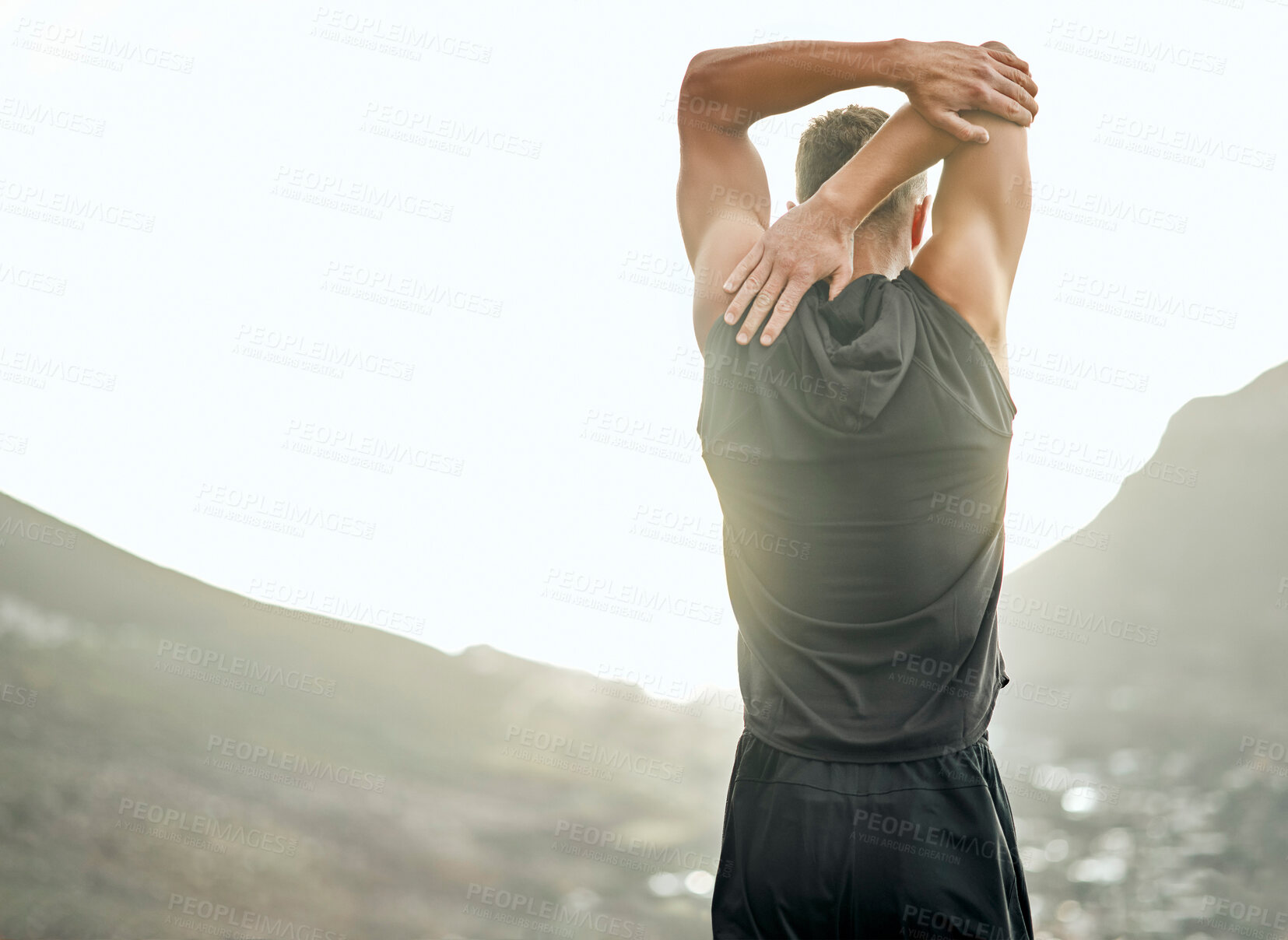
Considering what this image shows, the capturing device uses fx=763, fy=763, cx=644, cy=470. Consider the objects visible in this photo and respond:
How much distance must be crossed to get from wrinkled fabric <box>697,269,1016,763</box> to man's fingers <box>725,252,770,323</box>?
0.14 ft

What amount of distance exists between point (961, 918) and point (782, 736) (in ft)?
0.83

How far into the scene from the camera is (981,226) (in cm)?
94

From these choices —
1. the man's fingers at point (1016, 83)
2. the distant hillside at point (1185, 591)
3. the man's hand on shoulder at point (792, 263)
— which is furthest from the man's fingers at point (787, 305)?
the distant hillside at point (1185, 591)

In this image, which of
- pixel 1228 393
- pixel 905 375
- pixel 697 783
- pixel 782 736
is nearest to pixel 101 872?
pixel 697 783

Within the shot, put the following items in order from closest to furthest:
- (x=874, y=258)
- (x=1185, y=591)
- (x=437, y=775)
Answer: (x=874, y=258), (x=437, y=775), (x=1185, y=591)

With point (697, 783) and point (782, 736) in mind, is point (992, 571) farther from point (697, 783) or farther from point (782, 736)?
point (697, 783)

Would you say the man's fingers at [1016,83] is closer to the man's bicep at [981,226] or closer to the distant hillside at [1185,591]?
the man's bicep at [981,226]

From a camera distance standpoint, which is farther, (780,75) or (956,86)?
(780,75)

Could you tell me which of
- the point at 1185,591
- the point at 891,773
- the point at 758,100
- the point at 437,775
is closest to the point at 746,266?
the point at 758,100

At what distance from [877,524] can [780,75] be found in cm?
65

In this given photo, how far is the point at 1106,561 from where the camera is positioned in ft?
18.1

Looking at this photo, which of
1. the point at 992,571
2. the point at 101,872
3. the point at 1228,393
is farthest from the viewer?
the point at 1228,393

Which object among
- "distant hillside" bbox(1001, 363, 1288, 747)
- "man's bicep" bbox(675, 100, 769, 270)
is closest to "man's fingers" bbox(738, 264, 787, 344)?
"man's bicep" bbox(675, 100, 769, 270)

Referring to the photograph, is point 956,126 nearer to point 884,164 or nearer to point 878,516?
point 884,164
